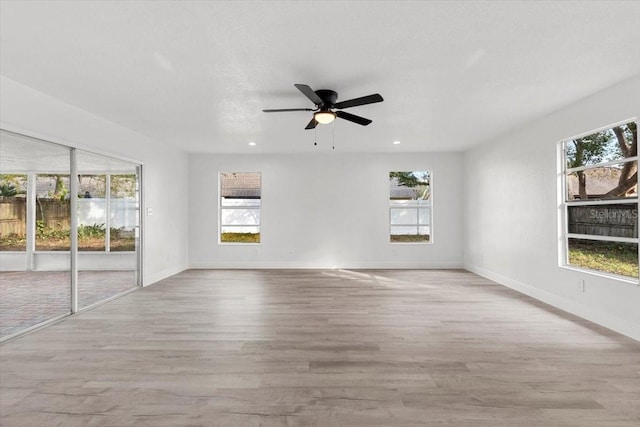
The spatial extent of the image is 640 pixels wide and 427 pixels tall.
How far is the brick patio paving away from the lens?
3.47m

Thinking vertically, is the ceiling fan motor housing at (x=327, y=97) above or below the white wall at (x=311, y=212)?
above

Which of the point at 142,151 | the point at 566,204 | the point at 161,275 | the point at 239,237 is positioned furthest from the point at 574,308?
the point at 142,151

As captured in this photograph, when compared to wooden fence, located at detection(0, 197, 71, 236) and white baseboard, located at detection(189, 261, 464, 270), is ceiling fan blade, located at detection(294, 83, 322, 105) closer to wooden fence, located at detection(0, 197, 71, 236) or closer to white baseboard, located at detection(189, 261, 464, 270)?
wooden fence, located at detection(0, 197, 71, 236)

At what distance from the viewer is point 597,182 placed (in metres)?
3.96

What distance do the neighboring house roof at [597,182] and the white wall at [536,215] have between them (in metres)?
0.21

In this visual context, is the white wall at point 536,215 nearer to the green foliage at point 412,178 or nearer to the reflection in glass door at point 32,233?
the green foliage at point 412,178

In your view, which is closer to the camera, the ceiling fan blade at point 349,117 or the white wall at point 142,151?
the white wall at point 142,151

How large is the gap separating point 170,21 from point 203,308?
3.34m

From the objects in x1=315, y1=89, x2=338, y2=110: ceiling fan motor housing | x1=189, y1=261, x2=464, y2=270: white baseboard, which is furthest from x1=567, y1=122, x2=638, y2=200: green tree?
x1=189, y1=261, x2=464, y2=270: white baseboard

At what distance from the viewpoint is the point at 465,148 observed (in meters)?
6.99

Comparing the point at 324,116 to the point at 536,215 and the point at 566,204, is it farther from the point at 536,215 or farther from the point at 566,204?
the point at 536,215

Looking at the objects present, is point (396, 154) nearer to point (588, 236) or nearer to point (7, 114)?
point (588, 236)

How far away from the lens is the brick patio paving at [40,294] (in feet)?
11.4

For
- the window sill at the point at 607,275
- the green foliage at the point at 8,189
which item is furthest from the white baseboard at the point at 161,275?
the window sill at the point at 607,275
